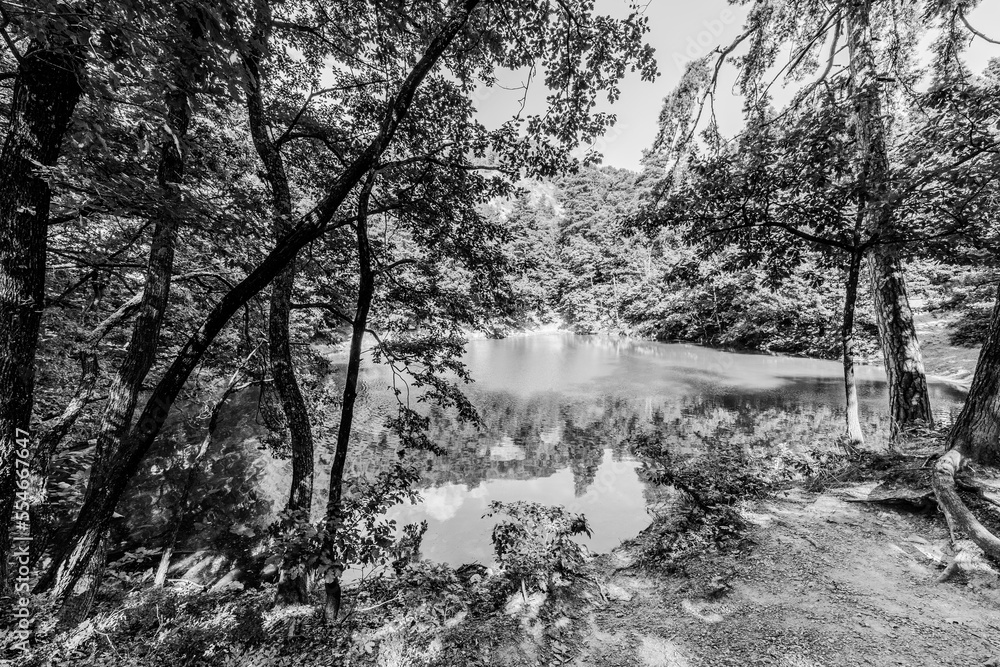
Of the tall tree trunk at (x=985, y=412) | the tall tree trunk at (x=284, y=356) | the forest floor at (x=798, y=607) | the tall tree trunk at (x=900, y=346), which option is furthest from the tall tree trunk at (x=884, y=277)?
the tall tree trunk at (x=284, y=356)

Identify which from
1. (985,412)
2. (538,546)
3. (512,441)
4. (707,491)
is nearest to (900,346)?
(985,412)

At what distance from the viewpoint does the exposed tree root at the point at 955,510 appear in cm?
246

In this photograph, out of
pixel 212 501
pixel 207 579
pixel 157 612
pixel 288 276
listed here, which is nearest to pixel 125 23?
pixel 288 276

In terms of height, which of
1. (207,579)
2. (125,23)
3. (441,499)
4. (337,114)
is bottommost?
(207,579)

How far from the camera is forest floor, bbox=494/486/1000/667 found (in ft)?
6.98

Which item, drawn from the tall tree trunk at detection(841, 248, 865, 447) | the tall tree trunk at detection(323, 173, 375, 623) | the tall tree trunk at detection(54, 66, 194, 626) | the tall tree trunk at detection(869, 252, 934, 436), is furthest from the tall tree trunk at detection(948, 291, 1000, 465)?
the tall tree trunk at detection(54, 66, 194, 626)

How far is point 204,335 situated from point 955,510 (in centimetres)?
536

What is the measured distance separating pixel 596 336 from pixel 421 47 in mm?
37682

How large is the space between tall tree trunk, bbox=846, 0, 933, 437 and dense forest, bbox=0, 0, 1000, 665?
34 millimetres

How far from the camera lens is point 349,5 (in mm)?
4137

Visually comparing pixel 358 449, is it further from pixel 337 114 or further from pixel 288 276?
pixel 337 114

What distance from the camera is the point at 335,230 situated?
15.1 ft

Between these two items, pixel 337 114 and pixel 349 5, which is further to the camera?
pixel 337 114

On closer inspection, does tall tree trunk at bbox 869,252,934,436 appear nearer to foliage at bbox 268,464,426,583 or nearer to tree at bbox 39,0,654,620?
tree at bbox 39,0,654,620
